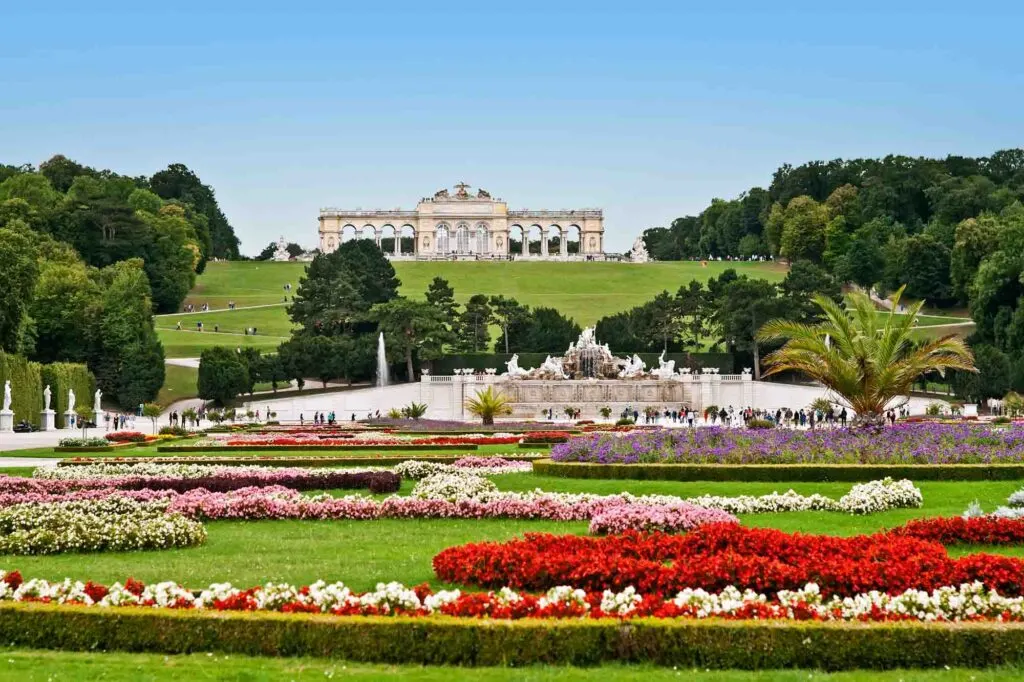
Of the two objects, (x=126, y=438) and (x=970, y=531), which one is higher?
(x=970, y=531)

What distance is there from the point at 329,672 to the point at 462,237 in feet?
393

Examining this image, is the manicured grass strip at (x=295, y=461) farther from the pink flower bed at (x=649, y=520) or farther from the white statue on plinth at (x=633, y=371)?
the white statue on plinth at (x=633, y=371)

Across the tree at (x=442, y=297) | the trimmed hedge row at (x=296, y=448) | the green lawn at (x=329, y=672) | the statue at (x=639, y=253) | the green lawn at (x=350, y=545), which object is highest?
the statue at (x=639, y=253)

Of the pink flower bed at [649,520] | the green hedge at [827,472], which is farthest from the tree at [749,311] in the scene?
the pink flower bed at [649,520]

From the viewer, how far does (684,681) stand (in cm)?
724

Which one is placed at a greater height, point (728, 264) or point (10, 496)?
point (728, 264)

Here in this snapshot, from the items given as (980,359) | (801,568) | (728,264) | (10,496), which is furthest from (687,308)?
(801,568)

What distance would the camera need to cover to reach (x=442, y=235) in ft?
415

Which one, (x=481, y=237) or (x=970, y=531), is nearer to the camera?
(x=970, y=531)

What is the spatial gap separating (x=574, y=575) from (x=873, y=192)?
88.8 m

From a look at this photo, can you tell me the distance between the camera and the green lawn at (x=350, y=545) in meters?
10.5

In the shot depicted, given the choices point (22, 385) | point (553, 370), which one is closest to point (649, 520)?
point (22, 385)

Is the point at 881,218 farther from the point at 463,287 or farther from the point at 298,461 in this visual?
the point at 298,461

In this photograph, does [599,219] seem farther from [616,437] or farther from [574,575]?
[574,575]
